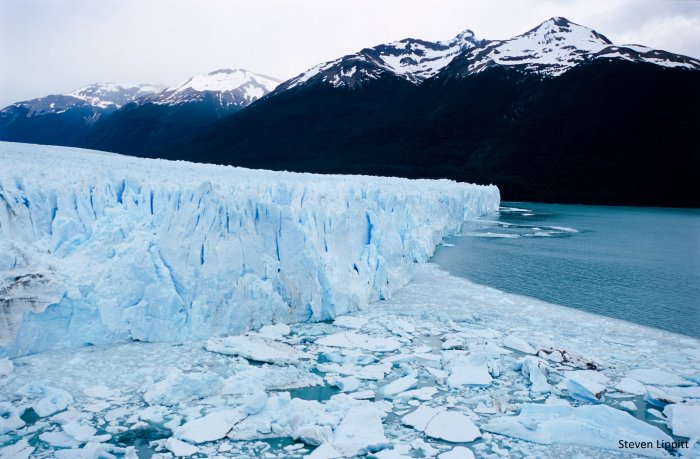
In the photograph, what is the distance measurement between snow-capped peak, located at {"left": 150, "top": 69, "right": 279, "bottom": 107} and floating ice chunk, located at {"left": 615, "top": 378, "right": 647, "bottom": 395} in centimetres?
11750

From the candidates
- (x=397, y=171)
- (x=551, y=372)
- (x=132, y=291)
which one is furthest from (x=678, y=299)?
(x=397, y=171)

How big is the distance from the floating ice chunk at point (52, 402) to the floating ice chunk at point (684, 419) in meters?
5.99

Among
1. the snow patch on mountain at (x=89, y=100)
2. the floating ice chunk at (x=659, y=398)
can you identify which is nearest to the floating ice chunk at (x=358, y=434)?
the floating ice chunk at (x=659, y=398)

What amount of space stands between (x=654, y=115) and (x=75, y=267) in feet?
182

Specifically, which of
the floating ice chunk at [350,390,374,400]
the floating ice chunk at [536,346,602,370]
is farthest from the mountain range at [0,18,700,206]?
the floating ice chunk at [350,390,374,400]

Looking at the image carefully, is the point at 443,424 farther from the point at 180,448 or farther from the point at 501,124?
the point at 501,124

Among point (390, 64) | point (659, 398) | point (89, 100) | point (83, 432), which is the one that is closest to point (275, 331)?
point (83, 432)

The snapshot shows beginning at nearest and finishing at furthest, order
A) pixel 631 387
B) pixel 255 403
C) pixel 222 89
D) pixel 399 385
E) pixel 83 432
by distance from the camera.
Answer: pixel 83 432 → pixel 255 403 → pixel 399 385 → pixel 631 387 → pixel 222 89

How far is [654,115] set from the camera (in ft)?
154

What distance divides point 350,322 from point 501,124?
172ft

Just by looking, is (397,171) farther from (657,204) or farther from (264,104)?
(264,104)

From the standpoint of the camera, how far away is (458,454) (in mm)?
4012

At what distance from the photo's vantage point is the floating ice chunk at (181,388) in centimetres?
467

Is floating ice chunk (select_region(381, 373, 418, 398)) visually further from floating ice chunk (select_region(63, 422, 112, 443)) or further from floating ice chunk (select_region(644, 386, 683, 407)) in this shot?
floating ice chunk (select_region(63, 422, 112, 443))
